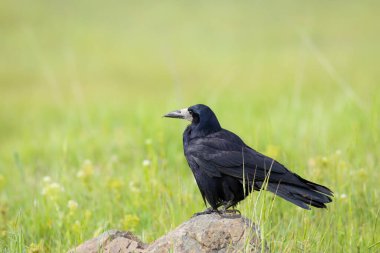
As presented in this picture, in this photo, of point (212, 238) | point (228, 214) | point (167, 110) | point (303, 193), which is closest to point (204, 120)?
point (228, 214)

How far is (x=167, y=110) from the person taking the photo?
8953mm

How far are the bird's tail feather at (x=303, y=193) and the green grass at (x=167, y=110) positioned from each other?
151mm

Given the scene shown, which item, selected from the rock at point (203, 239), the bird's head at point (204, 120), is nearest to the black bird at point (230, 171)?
the bird's head at point (204, 120)

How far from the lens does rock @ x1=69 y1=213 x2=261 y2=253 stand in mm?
3508

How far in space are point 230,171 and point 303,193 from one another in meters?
0.46

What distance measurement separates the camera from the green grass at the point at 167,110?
4801mm

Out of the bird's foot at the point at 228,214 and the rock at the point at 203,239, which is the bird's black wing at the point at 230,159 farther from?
the rock at the point at 203,239

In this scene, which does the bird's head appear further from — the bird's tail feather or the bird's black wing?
the bird's tail feather

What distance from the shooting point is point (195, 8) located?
20.1 metres

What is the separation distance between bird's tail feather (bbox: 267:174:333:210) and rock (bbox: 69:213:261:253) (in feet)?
1.04

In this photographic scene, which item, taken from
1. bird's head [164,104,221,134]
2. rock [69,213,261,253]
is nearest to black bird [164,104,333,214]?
bird's head [164,104,221,134]

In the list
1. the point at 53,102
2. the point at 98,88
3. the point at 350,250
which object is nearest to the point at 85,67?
the point at 98,88

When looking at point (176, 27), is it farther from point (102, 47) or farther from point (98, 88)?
point (98, 88)

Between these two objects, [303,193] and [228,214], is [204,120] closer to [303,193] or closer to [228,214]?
[228,214]
